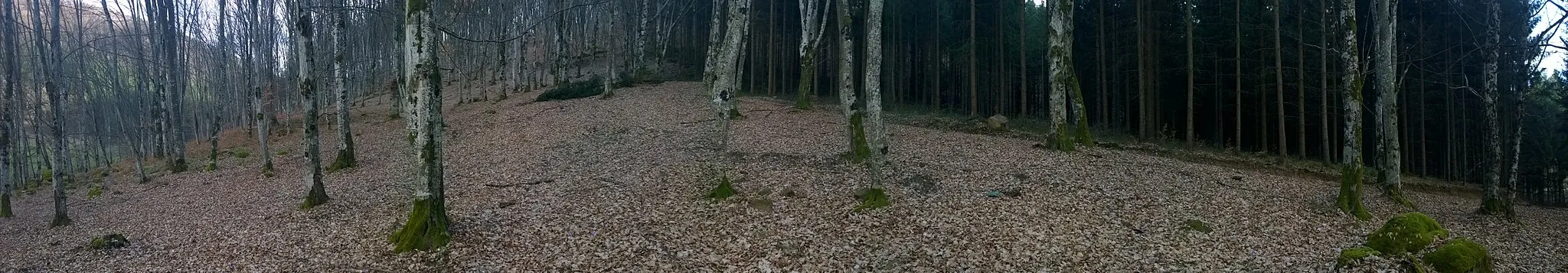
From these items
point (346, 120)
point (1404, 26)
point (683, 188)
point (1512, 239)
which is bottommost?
point (1512, 239)

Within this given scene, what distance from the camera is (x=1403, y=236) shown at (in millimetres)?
8305

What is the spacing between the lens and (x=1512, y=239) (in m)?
11.4

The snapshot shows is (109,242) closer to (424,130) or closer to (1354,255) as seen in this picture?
(424,130)

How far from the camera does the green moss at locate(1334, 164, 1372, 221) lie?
1188 centimetres

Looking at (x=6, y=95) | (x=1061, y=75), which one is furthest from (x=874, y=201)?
(x=6, y=95)

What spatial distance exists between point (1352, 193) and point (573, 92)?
24722 mm

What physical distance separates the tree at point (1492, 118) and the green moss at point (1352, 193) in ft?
9.66

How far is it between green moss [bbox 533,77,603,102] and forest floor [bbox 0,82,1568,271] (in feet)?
33.8

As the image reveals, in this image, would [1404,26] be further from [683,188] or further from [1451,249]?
[683,188]

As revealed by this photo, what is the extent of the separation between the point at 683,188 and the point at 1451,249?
10.1 m

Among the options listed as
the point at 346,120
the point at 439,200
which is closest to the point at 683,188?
the point at 439,200

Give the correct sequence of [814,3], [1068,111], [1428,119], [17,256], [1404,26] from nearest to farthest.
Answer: [17,256]
[814,3]
[1404,26]
[1428,119]
[1068,111]

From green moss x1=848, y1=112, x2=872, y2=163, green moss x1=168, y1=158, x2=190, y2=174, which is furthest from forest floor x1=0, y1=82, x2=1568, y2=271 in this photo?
green moss x1=168, y1=158, x2=190, y2=174

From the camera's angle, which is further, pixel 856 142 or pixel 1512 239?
pixel 856 142
